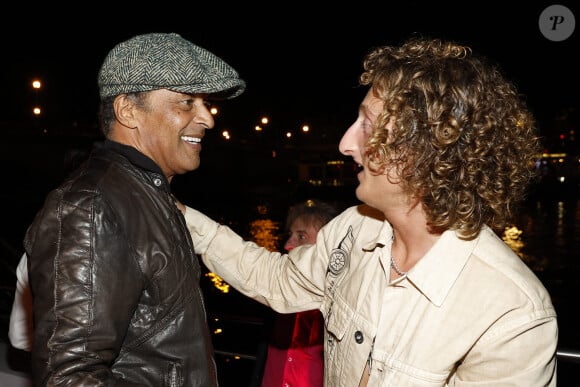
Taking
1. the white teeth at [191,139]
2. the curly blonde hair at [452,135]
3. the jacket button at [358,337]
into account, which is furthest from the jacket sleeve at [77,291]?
the curly blonde hair at [452,135]

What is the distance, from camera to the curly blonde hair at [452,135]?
1.69 metres

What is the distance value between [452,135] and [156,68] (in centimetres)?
118

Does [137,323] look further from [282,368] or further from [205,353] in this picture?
[282,368]

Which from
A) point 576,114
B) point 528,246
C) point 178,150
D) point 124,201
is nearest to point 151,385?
point 124,201

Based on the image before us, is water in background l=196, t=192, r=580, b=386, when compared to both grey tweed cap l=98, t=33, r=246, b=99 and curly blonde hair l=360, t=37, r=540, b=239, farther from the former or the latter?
grey tweed cap l=98, t=33, r=246, b=99

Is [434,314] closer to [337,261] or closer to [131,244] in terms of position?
[337,261]

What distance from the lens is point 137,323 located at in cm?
165

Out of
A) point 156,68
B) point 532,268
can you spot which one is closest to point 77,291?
point 156,68

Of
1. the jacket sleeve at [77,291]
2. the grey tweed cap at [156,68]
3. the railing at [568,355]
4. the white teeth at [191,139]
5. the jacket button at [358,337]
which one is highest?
the grey tweed cap at [156,68]

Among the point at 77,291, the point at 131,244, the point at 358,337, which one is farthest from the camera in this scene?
the point at 358,337

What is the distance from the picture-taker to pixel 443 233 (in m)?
1.82

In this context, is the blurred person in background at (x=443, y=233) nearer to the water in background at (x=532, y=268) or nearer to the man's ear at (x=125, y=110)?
the water in background at (x=532, y=268)

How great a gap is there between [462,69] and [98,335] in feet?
5.28

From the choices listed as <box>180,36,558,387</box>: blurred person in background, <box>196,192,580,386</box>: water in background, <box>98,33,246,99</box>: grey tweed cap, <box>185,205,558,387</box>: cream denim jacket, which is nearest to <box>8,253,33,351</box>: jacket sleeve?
<box>196,192,580,386</box>: water in background
